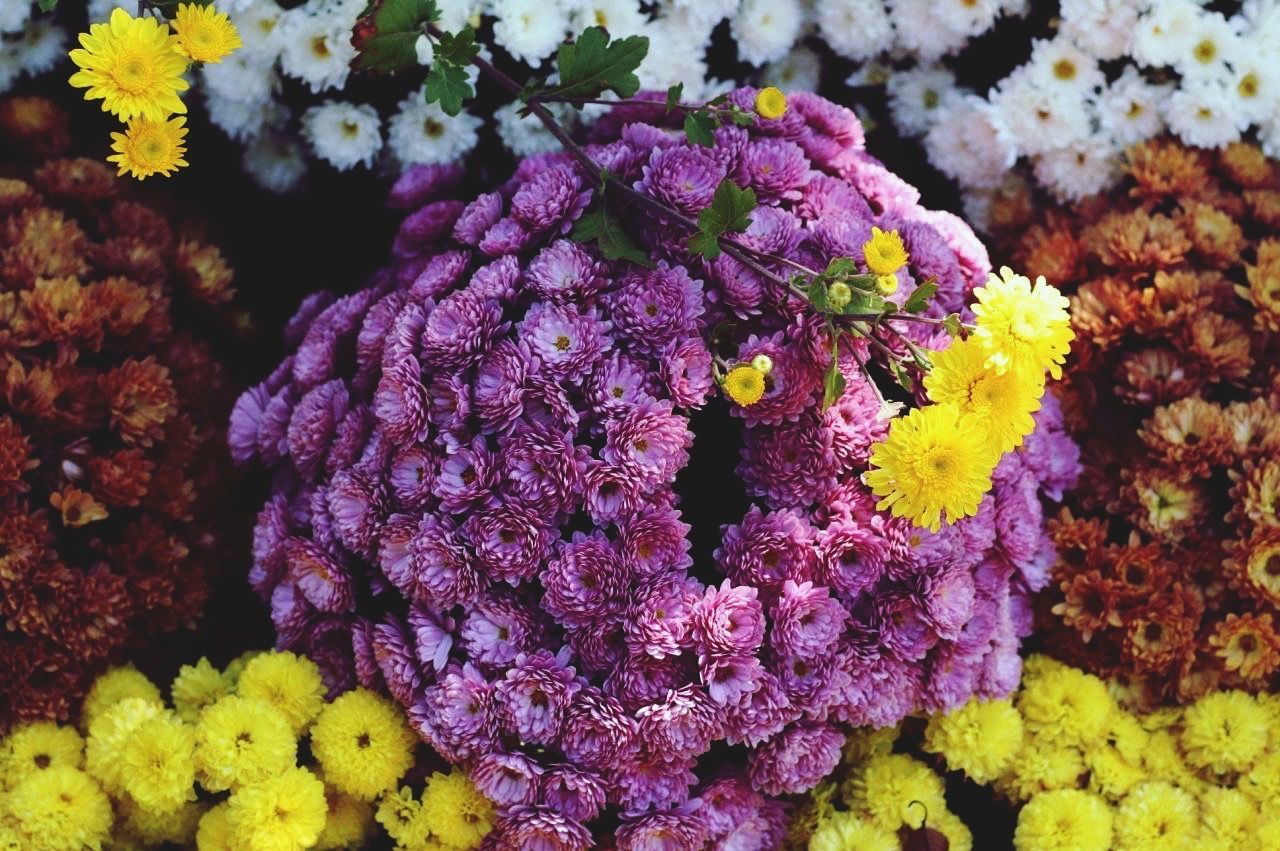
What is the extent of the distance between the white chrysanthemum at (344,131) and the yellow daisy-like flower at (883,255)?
1.08 metres

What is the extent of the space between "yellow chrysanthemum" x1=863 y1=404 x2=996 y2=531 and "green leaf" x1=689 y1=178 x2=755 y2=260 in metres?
0.35

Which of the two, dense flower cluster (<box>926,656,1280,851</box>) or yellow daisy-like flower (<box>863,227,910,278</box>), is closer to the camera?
yellow daisy-like flower (<box>863,227,910,278</box>)

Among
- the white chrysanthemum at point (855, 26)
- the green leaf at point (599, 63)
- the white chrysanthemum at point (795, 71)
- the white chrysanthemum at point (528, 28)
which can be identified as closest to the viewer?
the green leaf at point (599, 63)

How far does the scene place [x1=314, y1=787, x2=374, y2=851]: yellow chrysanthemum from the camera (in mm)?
1978

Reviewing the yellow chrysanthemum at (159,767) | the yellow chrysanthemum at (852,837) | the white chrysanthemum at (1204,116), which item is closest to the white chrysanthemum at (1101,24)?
the white chrysanthemum at (1204,116)

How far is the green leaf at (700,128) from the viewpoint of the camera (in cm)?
186

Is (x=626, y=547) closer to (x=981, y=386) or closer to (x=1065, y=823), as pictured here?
(x=981, y=386)

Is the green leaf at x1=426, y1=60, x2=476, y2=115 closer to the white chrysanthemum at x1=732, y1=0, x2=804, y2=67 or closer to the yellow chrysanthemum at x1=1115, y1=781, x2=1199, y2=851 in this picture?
the white chrysanthemum at x1=732, y1=0, x2=804, y2=67

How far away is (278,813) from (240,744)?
4.5 inches

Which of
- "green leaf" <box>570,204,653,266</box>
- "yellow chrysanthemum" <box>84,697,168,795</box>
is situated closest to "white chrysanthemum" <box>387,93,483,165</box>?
"green leaf" <box>570,204,653,266</box>

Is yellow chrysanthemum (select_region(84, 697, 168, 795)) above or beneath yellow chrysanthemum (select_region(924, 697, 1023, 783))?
beneath

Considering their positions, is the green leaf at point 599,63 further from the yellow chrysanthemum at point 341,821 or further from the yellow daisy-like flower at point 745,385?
the yellow chrysanthemum at point 341,821

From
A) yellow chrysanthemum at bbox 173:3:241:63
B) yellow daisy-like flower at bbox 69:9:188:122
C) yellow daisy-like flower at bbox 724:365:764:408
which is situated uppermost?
yellow daisy-like flower at bbox 724:365:764:408

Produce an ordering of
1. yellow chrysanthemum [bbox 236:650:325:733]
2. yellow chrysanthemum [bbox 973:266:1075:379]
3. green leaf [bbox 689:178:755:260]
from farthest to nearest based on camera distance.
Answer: yellow chrysanthemum [bbox 236:650:325:733] < green leaf [bbox 689:178:755:260] < yellow chrysanthemum [bbox 973:266:1075:379]
